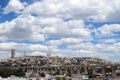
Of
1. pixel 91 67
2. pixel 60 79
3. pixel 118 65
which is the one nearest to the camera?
pixel 60 79

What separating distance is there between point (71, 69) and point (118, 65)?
2894 centimetres

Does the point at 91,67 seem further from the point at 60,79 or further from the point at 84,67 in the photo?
the point at 60,79

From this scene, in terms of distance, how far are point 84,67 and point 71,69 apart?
7.81 m

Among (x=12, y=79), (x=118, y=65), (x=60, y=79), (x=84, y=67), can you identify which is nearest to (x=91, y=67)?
(x=84, y=67)

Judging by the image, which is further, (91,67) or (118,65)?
(91,67)

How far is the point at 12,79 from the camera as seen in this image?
166ft

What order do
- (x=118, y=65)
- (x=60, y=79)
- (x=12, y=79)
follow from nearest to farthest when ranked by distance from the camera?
(x=12, y=79) → (x=60, y=79) → (x=118, y=65)

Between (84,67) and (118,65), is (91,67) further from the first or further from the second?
(118,65)

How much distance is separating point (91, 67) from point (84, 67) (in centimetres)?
651

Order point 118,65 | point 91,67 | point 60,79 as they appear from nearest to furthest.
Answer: point 60,79
point 118,65
point 91,67

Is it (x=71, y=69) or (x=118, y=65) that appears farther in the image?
(x=71, y=69)

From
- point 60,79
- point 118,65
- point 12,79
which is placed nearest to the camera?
point 12,79

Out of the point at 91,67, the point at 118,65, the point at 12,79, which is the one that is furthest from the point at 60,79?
the point at 91,67

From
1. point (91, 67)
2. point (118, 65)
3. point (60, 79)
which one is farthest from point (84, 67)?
point (60, 79)
